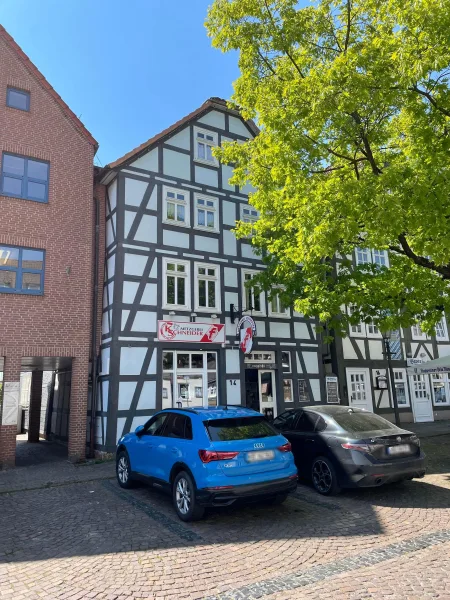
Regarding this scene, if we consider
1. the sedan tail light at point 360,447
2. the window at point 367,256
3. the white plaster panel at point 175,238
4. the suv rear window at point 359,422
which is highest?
the window at point 367,256

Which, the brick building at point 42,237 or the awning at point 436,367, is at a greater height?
the brick building at point 42,237

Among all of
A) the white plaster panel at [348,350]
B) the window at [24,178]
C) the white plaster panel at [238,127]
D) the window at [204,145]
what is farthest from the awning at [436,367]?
the window at [24,178]

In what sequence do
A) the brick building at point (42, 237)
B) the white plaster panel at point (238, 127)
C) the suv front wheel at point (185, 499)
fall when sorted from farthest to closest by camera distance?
the white plaster panel at point (238, 127), the brick building at point (42, 237), the suv front wheel at point (185, 499)

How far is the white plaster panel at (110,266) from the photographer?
46.2 ft

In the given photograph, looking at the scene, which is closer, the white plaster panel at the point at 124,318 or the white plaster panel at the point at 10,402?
the white plaster panel at the point at 10,402

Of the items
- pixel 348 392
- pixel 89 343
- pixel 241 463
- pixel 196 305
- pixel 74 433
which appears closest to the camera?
pixel 241 463

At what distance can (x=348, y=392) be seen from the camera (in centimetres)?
1977

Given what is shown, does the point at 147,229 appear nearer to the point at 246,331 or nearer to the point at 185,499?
the point at 246,331

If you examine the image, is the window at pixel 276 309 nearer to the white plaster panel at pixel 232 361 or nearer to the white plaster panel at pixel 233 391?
the white plaster panel at pixel 232 361

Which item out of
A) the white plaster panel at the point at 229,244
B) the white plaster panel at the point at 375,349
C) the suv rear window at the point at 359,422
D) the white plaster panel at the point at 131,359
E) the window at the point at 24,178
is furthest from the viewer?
the white plaster panel at the point at 375,349

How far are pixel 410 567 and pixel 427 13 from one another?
794 cm

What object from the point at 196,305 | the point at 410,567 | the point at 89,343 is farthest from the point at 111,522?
the point at 196,305

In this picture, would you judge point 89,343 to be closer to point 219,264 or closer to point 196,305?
point 196,305

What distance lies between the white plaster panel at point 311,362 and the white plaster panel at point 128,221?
8297 mm
